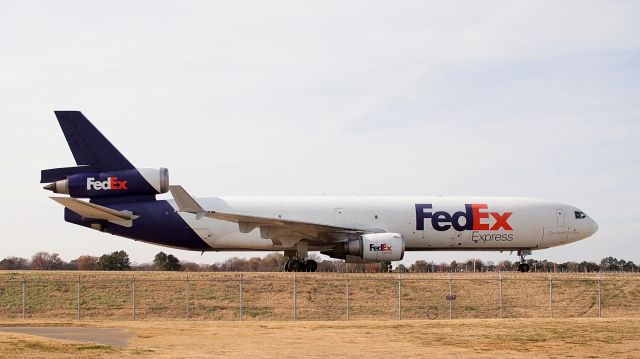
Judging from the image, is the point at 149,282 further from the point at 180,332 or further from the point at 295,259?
the point at 180,332

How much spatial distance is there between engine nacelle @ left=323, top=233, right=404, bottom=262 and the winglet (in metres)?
7.44

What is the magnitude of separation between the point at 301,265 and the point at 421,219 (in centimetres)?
625

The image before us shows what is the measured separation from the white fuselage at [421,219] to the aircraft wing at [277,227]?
721 mm

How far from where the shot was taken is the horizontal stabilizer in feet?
129

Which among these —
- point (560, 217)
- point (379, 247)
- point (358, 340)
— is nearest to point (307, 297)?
point (379, 247)

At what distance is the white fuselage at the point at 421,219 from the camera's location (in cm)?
4231

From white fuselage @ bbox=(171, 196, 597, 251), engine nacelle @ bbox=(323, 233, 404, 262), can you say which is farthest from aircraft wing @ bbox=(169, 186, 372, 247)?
engine nacelle @ bbox=(323, 233, 404, 262)

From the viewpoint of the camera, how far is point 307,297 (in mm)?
35062

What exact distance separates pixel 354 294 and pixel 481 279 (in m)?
5.55

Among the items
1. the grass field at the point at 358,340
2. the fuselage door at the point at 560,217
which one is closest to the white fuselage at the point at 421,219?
the fuselage door at the point at 560,217

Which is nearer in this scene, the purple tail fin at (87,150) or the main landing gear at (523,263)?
the purple tail fin at (87,150)

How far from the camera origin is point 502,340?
79.4 feet

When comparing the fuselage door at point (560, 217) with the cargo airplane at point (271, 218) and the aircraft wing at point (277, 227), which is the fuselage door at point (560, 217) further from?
the aircraft wing at point (277, 227)

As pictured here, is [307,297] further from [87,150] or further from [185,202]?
[87,150]
